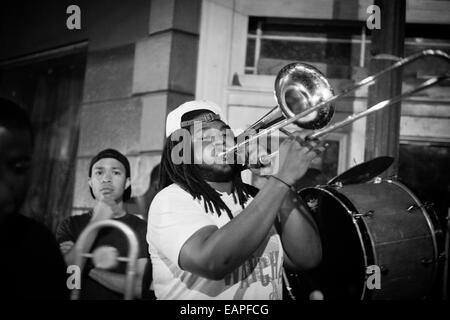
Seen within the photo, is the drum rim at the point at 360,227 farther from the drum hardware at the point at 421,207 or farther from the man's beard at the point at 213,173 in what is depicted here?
the man's beard at the point at 213,173

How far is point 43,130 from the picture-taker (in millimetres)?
5176

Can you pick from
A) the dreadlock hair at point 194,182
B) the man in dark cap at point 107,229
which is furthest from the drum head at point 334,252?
the man in dark cap at point 107,229

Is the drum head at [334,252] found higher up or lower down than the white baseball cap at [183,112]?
lower down

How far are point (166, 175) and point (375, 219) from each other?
128cm

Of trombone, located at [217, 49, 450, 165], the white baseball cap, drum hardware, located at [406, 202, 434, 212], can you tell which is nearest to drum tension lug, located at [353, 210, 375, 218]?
drum hardware, located at [406, 202, 434, 212]

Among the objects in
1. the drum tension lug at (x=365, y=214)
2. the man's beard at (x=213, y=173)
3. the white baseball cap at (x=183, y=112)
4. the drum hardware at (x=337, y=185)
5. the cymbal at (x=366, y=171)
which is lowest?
the drum tension lug at (x=365, y=214)

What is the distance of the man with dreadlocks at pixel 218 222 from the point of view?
166 cm

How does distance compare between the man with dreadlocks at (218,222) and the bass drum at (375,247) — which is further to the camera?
the bass drum at (375,247)

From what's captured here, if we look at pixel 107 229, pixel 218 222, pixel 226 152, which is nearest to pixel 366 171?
pixel 226 152

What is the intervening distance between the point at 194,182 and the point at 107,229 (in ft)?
4.36

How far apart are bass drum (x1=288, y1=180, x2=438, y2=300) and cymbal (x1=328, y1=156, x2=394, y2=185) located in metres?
0.05

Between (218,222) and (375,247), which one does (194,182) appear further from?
(375,247)
